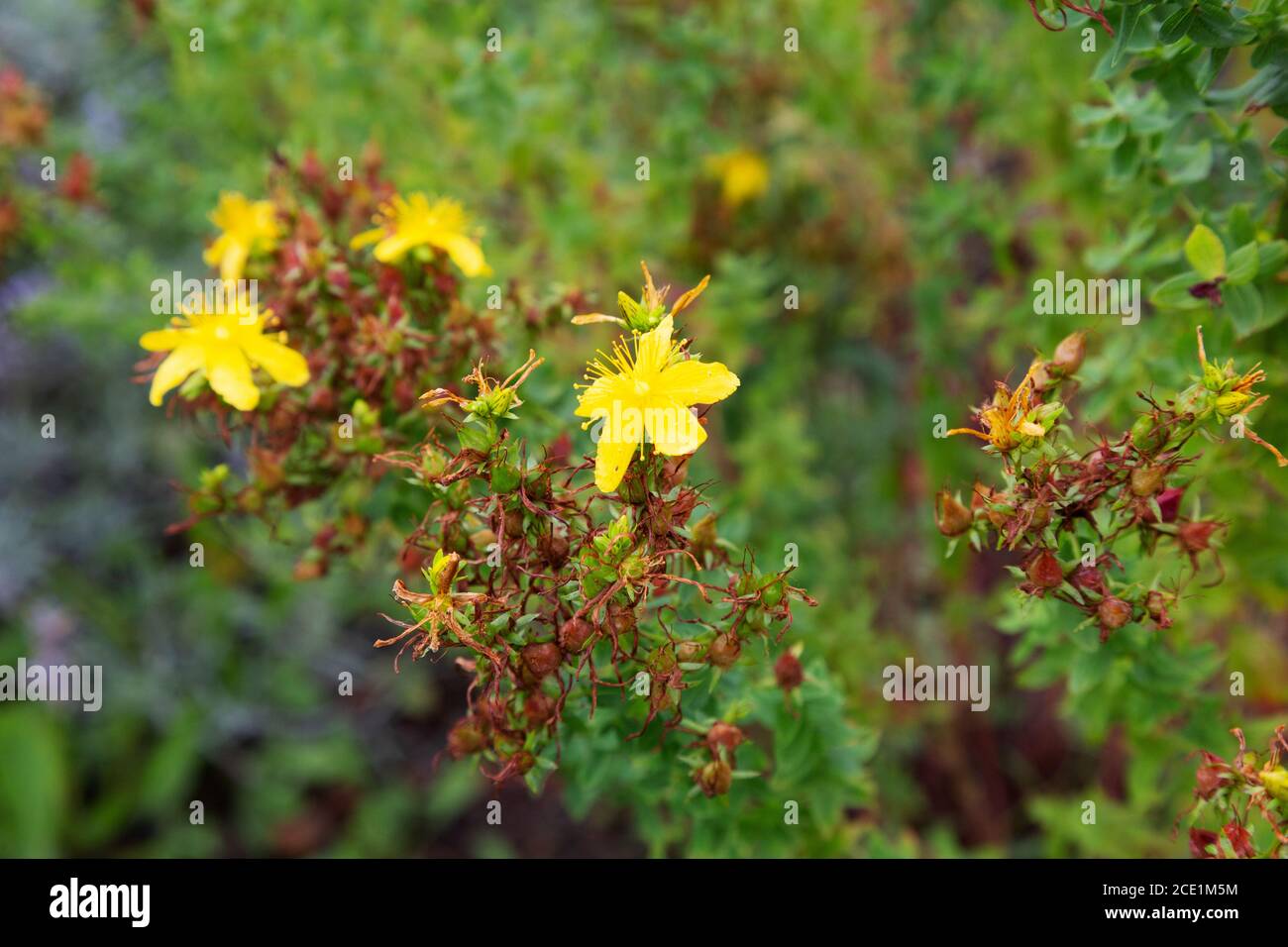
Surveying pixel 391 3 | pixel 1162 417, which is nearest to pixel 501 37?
pixel 391 3

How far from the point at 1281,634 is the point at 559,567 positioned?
6.70ft

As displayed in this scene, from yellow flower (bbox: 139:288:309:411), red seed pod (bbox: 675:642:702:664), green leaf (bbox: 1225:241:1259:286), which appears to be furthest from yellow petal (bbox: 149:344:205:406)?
green leaf (bbox: 1225:241:1259:286)

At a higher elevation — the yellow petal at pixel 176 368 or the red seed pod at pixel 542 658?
the yellow petal at pixel 176 368

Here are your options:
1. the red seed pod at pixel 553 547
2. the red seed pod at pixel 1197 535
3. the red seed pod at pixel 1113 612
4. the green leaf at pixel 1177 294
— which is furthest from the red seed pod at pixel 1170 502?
the red seed pod at pixel 553 547

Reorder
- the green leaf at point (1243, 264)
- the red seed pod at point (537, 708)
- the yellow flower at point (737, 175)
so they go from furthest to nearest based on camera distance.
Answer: the yellow flower at point (737, 175), the green leaf at point (1243, 264), the red seed pod at point (537, 708)

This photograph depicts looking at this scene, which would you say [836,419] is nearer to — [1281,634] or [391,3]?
[1281,634]

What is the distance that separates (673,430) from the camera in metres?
0.88

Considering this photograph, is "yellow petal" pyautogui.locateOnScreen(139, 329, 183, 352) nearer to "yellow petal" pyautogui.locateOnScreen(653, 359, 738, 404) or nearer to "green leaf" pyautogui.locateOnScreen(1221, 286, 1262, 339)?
"yellow petal" pyautogui.locateOnScreen(653, 359, 738, 404)

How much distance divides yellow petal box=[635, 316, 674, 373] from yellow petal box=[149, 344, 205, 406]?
0.53m

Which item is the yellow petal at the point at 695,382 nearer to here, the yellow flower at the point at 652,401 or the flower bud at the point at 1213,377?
the yellow flower at the point at 652,401

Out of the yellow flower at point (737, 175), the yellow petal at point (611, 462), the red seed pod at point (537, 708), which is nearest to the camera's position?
the yellow petal at point (611, 462)

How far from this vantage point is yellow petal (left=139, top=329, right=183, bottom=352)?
116cm

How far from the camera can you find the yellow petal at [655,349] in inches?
36.6

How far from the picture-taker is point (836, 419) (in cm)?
244
